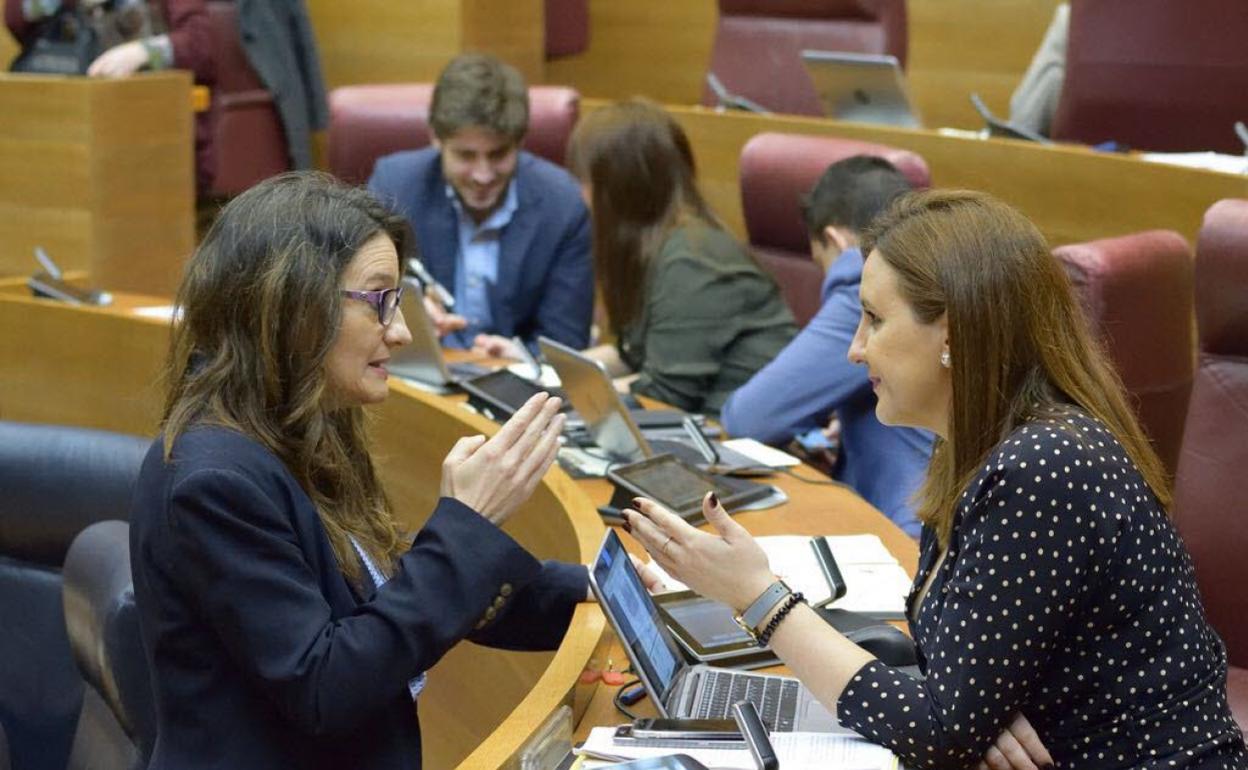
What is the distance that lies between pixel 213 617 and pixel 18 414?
8.04 ft

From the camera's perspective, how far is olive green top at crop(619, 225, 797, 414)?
10.6ft

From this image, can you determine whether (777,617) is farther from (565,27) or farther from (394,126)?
(565,27)

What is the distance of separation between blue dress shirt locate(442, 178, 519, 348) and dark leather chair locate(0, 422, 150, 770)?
1.54 m

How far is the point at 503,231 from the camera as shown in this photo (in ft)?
12.1

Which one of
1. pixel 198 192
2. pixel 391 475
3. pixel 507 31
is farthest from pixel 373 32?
pixel 391 475

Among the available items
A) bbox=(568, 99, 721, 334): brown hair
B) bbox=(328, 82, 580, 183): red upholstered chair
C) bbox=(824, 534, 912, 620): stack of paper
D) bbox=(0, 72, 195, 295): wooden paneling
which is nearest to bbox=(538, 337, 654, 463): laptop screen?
bbox=(824, 534, 912, 620): stack of paper

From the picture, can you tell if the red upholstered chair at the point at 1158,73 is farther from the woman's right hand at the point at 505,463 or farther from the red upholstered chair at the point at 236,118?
the woman's right hand at the point at 505,463

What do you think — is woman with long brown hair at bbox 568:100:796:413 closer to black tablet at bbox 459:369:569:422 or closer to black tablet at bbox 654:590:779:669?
black tablet at bbox 459:369:569:422

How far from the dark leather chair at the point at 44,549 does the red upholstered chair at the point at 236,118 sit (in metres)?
2.91

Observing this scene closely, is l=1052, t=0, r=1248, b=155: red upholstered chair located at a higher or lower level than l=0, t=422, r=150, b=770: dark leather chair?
higher

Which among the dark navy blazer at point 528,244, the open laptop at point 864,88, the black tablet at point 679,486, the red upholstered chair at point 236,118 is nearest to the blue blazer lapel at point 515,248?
the dark navy blazer at point 528,244

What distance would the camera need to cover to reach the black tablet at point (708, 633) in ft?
5.70

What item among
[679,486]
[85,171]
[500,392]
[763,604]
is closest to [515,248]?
[500,392]

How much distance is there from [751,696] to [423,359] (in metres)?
1.56
